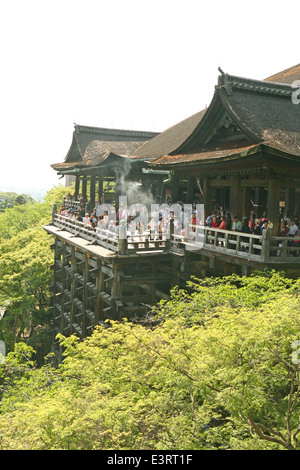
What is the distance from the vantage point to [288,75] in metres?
24.1

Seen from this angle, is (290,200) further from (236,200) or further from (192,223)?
(192,223)

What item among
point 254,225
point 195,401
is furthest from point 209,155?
point 195,401

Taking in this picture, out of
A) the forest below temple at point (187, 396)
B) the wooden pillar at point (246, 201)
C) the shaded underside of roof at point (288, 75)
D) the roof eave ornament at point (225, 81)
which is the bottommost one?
the forest below temple at point (187, 396)

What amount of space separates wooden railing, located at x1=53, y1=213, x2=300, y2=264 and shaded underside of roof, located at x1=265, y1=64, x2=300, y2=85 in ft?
40.9

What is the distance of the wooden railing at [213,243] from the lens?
11461 millimetres

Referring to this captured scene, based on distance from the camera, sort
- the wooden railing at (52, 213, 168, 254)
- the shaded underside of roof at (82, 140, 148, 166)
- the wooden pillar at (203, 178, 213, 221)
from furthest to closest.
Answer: the shaded underside of roof at (82, 140, 148, 166) → the wooden pillar at (203, 178, 213, 221) → the wooden railing at (52, 213, 168, 254)

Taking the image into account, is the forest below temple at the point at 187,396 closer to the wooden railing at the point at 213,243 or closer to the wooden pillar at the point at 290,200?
the wooden railing at the point at 213,243

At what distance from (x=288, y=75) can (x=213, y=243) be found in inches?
561

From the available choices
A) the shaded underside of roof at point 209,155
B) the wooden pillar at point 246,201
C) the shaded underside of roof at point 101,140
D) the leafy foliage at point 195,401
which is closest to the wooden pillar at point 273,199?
the shaded underside of roof at point 209,155

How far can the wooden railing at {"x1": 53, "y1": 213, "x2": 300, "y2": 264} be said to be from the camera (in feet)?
37.6

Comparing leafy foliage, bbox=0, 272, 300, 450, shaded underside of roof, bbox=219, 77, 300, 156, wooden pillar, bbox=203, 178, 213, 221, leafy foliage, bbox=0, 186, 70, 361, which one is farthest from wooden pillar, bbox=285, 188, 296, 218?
leafy foliage, bbox=0, 186, 70, 361

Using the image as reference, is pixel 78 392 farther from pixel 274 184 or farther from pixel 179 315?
pixel 274 184

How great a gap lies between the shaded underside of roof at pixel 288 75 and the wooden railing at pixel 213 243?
40.9ft

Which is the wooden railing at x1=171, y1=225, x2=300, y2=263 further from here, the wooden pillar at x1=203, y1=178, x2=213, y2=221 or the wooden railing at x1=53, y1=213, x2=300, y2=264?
the wooden pillar at x1=203, y1=178, x2=213, y2=221
